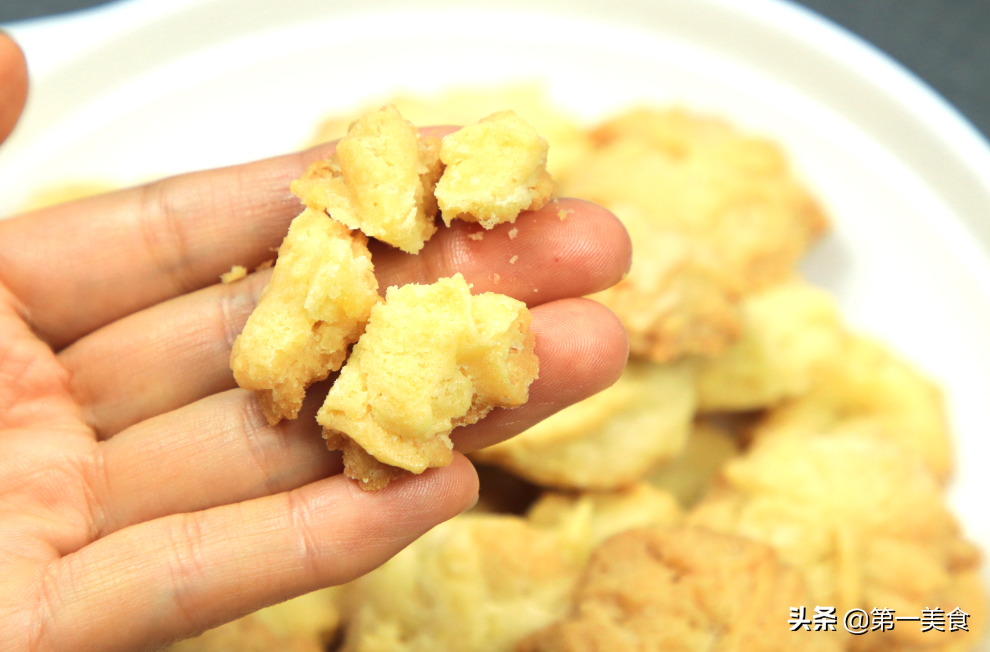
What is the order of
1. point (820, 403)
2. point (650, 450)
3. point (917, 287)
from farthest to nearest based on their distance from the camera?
point (917, 287) < point (820, 403) < point (650, 450)

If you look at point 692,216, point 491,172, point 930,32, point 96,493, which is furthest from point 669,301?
point 930,32

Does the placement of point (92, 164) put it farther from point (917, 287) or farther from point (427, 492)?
point (917, 287)

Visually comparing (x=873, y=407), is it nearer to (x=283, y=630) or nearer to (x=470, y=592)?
(x=470, y=592)

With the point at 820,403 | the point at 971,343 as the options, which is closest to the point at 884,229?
the point at 971,343

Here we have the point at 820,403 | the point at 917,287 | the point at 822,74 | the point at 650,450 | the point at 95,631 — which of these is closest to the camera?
the point at 95,631

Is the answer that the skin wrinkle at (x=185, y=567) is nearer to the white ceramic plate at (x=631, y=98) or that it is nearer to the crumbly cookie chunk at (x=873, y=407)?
the crumbly cookie chunk at (x=873, y=407)

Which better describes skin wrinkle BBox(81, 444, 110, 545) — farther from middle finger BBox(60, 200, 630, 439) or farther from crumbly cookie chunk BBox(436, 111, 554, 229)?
crumbly cookie chunk BBox(436, 111, 554, 229)
